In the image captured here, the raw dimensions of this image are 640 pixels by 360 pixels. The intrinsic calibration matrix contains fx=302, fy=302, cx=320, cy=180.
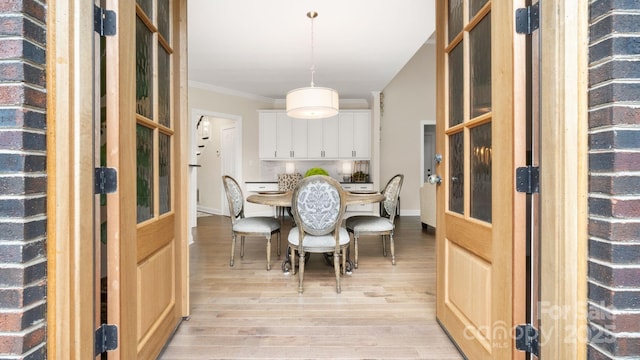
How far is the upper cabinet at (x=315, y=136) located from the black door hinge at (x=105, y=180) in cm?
509

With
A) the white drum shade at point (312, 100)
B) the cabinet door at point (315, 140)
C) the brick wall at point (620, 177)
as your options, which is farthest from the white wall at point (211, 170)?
the brick wall at point (620, 177)

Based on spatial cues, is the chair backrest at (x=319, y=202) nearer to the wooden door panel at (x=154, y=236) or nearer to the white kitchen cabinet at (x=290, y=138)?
the wooden door panel at (x=154, y=236)

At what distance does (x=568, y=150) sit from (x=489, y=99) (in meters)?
0.45

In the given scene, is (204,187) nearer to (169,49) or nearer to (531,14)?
(169,49)

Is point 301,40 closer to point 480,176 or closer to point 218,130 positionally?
point 480,176

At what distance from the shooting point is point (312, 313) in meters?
2.07

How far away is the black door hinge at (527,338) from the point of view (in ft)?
3.69

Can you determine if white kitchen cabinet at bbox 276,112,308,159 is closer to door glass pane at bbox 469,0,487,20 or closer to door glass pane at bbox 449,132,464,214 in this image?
door glass pane at bbox 449,132,464,214

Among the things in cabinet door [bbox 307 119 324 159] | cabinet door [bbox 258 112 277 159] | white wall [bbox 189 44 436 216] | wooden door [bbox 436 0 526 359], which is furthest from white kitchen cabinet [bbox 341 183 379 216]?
wooden door [bbox 436 0 526 359]

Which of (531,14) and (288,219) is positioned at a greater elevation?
(531,14)

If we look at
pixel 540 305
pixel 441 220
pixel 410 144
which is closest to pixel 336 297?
pixel 441 220

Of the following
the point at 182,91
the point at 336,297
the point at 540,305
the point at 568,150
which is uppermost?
the point at 182,91

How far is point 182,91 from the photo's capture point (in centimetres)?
189

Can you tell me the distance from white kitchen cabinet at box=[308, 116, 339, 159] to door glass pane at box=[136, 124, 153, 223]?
4.76 metres
